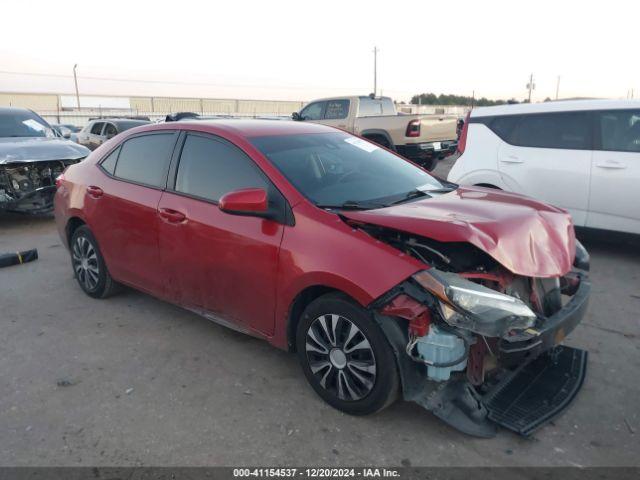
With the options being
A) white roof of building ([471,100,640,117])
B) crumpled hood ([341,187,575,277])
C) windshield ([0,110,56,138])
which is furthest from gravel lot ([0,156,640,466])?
windshield ([0,110,56,138])

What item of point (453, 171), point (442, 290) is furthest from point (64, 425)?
point (453, 171)

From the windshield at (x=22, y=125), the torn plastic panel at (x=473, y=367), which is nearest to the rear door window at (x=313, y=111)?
the windshield at (x=22, y=125)

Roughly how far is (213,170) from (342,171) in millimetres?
937

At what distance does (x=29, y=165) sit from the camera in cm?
815

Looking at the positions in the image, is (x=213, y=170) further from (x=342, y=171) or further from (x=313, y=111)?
(x=313, y=111)

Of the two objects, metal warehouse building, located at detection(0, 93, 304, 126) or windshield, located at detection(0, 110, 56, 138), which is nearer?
windshield, located at detection(0, 110, 56, 138)

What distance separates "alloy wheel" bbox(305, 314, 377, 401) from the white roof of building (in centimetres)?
478

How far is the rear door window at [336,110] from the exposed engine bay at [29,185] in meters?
6.98

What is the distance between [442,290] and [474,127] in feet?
16.0

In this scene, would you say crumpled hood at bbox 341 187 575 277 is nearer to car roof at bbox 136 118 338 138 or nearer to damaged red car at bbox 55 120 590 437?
damaged red car at bbox 55 120 590 437

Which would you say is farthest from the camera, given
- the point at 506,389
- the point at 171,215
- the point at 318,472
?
the point at 171,215

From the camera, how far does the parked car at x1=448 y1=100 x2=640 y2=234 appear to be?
5820 millimetres

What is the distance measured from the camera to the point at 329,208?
326cm

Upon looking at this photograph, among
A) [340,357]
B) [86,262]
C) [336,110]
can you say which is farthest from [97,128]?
[340,357]
